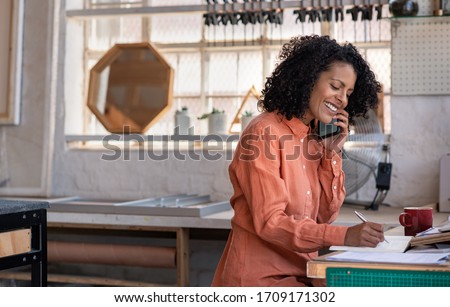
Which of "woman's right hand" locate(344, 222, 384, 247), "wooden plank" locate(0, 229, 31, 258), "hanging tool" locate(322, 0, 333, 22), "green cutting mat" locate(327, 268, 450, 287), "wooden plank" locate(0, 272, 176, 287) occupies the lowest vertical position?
"wooden plank" locate(0, 272, 176, 287)

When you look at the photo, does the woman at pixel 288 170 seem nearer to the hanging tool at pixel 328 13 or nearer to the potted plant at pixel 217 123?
the hanging tool at pixel 328 13

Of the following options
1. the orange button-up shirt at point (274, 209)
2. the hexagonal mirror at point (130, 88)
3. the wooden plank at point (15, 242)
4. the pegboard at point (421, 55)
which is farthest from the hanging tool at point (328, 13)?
the wooden plank at point (15, 242)

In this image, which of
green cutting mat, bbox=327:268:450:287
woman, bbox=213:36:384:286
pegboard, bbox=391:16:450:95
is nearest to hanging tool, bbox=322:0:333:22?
pegboard, bbox=391:16:450:95

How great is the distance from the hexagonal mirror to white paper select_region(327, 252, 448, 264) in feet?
8.43

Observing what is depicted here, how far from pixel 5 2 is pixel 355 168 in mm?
2269

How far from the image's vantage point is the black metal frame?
292 centimetres

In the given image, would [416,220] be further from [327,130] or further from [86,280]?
[86,280]

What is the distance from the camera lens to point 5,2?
176 inches

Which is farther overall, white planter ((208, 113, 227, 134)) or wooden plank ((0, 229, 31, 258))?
white planter ((208, 113, 227, 134))

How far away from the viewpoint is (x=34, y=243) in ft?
10.1

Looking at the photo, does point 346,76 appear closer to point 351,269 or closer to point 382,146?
point 351,269

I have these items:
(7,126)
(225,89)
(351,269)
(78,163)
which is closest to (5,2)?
(7,126)

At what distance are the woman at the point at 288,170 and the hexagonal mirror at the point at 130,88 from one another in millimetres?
1994

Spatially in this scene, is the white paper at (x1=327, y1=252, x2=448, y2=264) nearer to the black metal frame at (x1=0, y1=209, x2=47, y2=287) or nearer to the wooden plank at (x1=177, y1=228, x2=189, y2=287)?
the black metal frame at (x1=0, y1=209, x2=47, y2=287)
